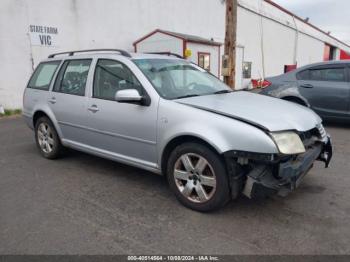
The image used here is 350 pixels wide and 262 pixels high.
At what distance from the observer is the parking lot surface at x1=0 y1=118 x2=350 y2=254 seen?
261cm

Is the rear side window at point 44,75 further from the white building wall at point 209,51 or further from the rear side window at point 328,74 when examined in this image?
the white building wall at point 209,51

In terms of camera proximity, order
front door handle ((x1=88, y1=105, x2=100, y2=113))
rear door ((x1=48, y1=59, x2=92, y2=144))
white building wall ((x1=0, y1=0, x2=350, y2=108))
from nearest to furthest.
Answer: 1. front door handle ((x1=88, y1=105, x2=100, y2=113))
2. rear door ((x1=48, y1=59, x2=92, y2=144))
3. white building wall ((x1=0, y1=0, x2=350, y2=108))

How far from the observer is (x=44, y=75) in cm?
500

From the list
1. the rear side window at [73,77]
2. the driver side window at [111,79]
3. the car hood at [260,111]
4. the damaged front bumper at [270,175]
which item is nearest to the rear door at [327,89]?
the car hood at [260,111]

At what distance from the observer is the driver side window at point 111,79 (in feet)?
12.1

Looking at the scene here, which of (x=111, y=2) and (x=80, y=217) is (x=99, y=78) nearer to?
(x=80, y=217)

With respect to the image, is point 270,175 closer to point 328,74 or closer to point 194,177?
point 194,177

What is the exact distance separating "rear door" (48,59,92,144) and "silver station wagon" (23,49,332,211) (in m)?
0.01

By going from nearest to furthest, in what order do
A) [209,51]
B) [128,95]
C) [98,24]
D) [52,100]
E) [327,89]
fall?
[128,95] → [52,100] → [327,89] → [98,24] → [209,51]

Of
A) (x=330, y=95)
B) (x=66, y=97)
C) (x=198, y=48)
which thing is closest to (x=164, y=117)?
(x=66, y=97)

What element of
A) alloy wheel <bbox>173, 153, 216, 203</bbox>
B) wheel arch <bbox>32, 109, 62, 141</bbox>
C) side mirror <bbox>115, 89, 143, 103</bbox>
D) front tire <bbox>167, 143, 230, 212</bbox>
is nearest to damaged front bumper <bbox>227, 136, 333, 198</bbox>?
front tire <bbox>167, 143, 230, 212</bbox>

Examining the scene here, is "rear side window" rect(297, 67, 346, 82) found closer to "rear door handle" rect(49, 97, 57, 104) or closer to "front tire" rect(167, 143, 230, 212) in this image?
"front tire" rect(167, 143, 230, 212)

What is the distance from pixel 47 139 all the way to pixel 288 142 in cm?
374

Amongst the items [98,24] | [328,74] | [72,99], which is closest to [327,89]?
[328,74]
